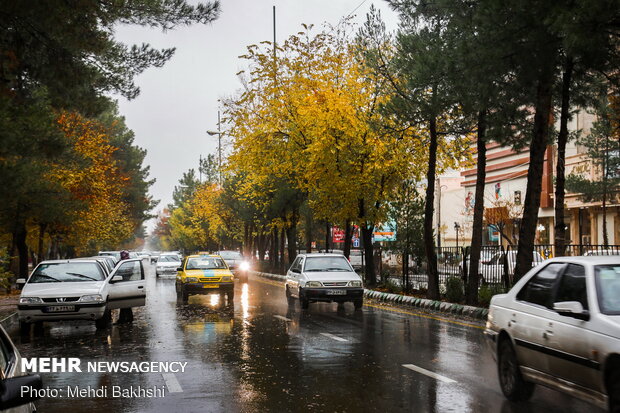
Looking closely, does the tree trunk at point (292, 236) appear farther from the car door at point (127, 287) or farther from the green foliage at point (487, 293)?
the car door at point (127, 287)

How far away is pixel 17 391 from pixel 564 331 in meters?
4.90

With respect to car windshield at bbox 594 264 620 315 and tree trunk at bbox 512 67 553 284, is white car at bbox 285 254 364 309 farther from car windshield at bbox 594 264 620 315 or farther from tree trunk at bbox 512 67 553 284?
car windshield at bbox 594 264 620 315

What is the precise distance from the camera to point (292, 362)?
1062 cm

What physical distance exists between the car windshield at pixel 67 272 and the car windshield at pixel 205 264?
7436 mm

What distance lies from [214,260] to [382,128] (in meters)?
7.57

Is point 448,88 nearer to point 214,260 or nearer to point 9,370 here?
point 214,260

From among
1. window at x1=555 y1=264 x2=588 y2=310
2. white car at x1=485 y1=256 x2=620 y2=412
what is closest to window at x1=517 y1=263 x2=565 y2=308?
white car at x1=485 y1=256 x2=620 y2=412

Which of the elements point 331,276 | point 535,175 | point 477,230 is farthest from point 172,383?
point 477,230

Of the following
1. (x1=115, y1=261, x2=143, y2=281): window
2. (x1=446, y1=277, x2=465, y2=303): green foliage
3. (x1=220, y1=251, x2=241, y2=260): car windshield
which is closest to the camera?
(x1=115, y1=261, x2=143, y2=281): window

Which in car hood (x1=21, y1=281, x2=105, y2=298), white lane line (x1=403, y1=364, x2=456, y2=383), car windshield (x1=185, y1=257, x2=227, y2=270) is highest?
car windshield (x1=185, y1=257, x2=227, y2=270)

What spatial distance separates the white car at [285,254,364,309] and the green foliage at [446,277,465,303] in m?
2.93

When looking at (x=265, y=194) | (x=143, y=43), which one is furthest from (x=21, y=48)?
(x=265, y=194)

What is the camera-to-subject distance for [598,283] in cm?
636

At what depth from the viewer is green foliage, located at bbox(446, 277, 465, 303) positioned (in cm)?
2092
